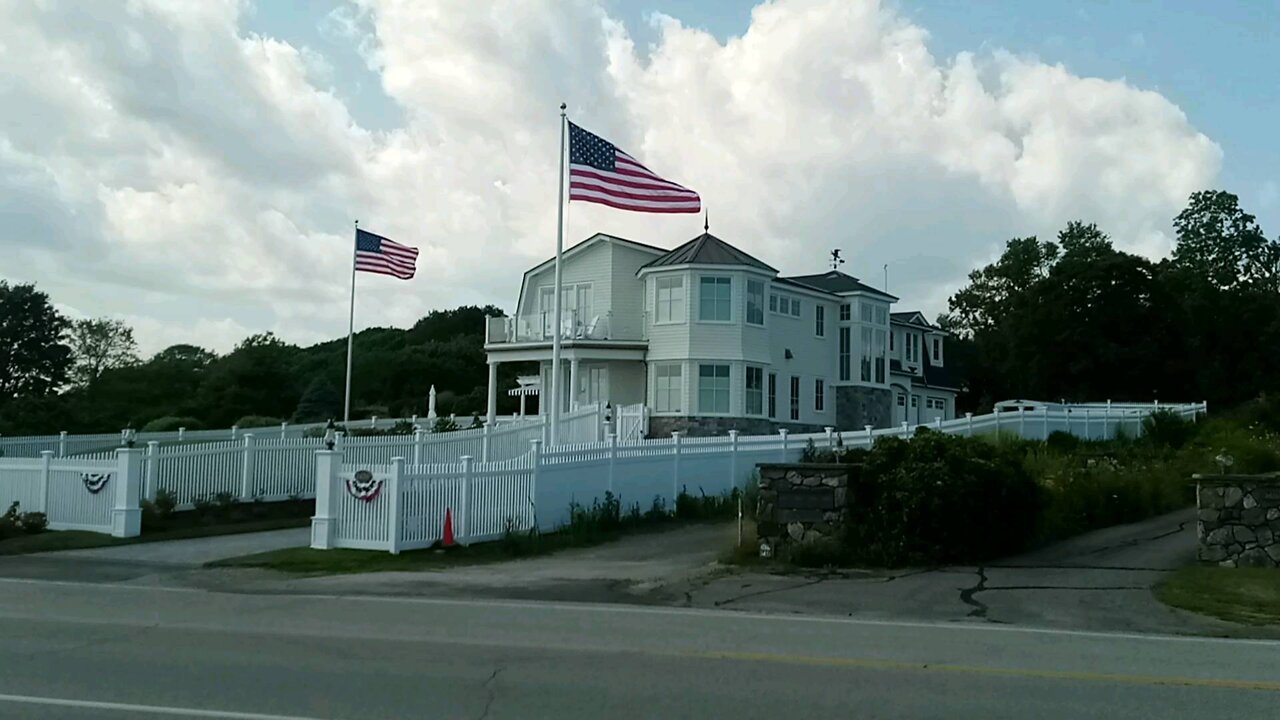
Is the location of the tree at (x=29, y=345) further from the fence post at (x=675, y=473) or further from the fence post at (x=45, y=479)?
the fence post at (x=675, y=473)

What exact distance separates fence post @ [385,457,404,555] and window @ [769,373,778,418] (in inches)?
986

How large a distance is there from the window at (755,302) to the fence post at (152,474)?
73.7 ft

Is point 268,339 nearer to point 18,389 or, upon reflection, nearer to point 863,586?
point 18,389

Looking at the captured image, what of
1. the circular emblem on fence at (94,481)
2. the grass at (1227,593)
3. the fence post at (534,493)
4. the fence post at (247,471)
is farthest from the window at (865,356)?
the circular emblem on fence at (94,481)

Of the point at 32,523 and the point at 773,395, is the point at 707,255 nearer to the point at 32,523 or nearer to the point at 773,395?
the point at 773,395

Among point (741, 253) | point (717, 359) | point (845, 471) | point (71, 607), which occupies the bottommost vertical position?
point (71, 607)

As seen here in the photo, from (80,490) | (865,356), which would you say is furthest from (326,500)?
(865,356)

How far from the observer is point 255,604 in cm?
1370

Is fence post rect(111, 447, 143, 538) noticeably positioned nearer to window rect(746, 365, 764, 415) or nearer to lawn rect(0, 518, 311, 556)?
lawn rect(0, 518, 311, 556)

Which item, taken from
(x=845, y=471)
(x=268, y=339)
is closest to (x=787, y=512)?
(x=845, y=471)

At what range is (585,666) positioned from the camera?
31.4ft

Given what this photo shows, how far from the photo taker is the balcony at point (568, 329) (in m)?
41.2

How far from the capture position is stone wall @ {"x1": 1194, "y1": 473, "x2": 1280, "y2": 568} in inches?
628

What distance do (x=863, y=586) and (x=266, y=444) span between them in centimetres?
1483
